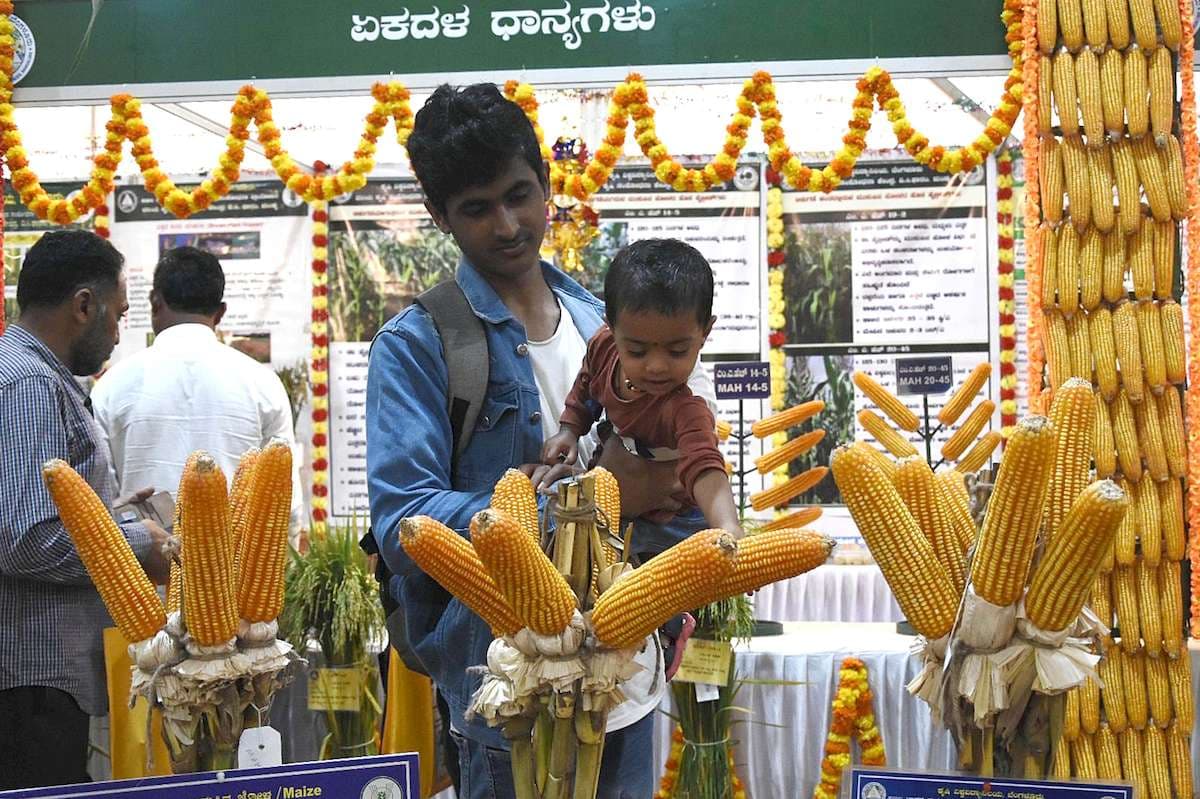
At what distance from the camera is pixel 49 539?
252 cm

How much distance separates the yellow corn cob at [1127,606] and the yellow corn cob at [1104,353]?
0.58m

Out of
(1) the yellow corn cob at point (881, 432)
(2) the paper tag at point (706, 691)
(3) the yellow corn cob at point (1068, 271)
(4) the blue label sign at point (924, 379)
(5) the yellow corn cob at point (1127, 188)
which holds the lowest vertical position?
(2) the paper tag at point (706, 691)

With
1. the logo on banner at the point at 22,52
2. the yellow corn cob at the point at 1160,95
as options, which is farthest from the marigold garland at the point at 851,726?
the logo on banner at the point at 22,52

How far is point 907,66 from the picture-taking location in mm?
4488

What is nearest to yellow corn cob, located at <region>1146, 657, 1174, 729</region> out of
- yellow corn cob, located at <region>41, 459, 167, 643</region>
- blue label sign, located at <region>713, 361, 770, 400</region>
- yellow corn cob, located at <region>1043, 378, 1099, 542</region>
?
blue label sign, located at <region>713, 361, 770, 400</region>

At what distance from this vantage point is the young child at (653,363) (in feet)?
5.51

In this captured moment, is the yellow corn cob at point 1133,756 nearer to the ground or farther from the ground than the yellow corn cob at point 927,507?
nearer to the ground

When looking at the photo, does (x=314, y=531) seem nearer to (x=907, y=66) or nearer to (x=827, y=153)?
(x=907, y=66)

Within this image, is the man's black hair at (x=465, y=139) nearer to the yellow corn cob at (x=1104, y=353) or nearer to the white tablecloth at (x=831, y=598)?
the yellow corn cob at (x=1104, y=353)

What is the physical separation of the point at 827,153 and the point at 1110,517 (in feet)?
15.6

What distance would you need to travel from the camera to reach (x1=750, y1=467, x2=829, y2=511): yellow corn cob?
4047 millimetres

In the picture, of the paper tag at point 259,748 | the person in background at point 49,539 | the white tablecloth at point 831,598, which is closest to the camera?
the paper tag at point 259,748

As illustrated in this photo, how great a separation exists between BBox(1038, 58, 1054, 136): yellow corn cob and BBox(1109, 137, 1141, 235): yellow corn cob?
9.1 inches

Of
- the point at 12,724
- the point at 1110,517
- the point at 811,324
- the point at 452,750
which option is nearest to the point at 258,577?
the point at 452,750
